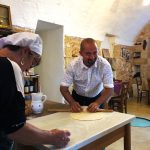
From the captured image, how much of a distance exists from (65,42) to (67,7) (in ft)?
2.47

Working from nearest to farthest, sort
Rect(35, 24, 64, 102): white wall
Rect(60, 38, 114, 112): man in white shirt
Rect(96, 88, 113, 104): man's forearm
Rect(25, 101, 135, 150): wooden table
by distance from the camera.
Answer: Rect(25, 101, 135, 150): wooden table
Rect(96, 88, 113, 104): man's forearm
Rect(60, 38, 114, 112): man in white shirt
Rect(35, 24, 64, 102): white wall

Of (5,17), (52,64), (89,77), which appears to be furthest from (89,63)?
(52,64)

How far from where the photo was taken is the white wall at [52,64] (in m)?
4.45

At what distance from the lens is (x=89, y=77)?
2.11m

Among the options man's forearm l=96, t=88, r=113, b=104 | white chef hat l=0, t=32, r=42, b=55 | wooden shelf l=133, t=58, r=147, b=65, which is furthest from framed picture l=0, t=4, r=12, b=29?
wooden shelf l=133, t=58, r=147, b=65

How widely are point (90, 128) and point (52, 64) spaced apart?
3489 mm

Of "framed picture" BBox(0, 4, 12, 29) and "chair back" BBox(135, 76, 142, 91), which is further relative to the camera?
"chair back" BBox(135, 76, 142, 91)

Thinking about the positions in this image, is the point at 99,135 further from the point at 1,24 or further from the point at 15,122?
the point at 1,24

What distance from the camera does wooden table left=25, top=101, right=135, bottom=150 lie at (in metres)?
1.06

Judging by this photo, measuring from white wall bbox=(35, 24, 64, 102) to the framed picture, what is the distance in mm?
1430

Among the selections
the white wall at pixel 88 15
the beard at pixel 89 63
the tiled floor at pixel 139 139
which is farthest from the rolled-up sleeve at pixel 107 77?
the white wall at pixel 88 15

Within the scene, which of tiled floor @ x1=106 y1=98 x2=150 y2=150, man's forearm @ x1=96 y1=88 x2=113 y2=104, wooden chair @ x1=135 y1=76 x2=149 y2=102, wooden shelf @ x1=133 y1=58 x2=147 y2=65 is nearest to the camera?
man's forearm @ x1=96 y1=88 x2=113 y2=104

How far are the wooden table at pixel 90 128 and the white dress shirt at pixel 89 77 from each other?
1.99ft

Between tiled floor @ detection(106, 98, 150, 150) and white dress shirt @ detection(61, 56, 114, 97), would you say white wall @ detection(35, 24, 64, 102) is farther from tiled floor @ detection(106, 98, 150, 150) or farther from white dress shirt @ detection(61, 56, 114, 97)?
white dress shirt @ detection(61, 56, 114, 97)
